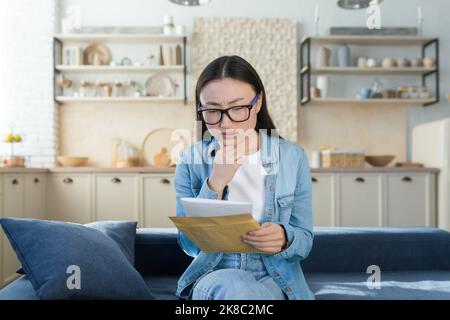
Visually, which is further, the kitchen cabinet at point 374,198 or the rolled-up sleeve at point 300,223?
the kitchen cabinet at point 374,198

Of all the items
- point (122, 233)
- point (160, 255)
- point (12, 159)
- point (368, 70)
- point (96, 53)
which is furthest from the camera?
point (96, 53)

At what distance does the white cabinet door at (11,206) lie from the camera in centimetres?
358

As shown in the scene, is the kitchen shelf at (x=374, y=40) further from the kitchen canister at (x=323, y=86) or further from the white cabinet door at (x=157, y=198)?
the white cabinet door at (x=157, y=198)

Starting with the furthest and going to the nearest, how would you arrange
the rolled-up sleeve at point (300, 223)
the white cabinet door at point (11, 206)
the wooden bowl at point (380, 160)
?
the wooden bowl at point (380, 160)
the white cabinet door at point (11, 206)
the rolled-up sleeve at point (300, 223)

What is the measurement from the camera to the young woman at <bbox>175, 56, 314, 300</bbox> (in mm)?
1399

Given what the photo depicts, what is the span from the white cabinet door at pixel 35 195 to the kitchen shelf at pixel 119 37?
1396 mm

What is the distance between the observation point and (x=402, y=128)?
5262mm

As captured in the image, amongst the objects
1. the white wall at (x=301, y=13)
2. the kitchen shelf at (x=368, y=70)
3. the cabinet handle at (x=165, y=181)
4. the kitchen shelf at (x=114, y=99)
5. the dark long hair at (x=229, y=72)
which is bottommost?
the cabinet handle at (x=165, y=181)

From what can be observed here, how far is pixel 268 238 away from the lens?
4.14ft

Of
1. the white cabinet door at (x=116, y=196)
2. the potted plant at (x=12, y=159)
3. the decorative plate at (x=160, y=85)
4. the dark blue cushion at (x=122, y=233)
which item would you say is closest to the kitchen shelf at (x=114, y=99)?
the decorative plate at (x=160, y=85)

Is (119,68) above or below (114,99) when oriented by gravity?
above

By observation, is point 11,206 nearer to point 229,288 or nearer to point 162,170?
point 162,170

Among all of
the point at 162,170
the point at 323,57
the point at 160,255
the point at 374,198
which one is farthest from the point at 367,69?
the point at 160,255

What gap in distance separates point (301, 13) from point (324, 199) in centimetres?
194
